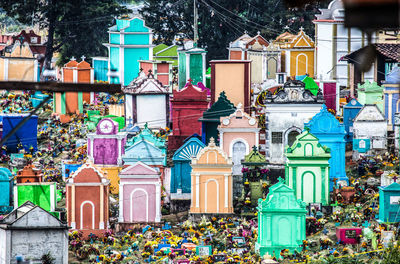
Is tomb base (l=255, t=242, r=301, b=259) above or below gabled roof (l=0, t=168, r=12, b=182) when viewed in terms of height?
below

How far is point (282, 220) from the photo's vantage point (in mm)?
17359

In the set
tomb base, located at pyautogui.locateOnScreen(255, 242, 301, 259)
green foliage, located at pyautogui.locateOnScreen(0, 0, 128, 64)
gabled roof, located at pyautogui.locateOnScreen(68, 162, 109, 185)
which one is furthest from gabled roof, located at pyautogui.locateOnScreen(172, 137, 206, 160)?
green foliage, located at pyautogui.locateOnScreen(0, 0, 128, 64)

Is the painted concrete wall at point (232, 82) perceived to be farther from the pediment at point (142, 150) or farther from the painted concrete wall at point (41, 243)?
the painted concrete wall at point (41, 243)

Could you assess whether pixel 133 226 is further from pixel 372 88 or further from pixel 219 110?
pixel 372 88

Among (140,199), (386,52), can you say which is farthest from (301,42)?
(140,199)

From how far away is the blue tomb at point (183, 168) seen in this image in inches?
818

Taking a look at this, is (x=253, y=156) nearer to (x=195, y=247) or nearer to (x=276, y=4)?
(x=195, y=247)

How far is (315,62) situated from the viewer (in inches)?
1289

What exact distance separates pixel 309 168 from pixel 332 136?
6.26 feet

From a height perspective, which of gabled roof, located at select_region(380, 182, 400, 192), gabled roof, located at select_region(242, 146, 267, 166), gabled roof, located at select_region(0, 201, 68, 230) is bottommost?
gabled roof, located at select_region(0, 201, 68, 230)

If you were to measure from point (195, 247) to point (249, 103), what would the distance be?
856cm

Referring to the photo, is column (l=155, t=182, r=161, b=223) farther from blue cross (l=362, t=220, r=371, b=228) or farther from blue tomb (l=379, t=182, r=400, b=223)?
blue tomb (l=379, t=182, r=400, b=223)

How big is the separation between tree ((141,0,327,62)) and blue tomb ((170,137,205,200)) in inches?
750

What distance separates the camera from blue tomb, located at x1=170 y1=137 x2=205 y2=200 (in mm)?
20766
